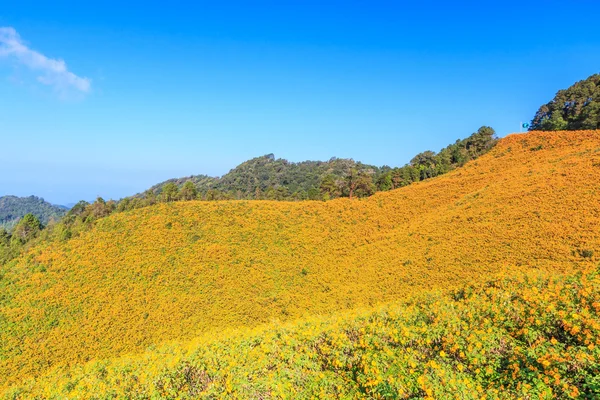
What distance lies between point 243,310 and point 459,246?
11.5m

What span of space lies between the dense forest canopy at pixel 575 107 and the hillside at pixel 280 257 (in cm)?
1060

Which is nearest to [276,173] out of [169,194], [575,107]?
[169,194]

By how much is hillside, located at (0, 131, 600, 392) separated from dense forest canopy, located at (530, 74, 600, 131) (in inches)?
417

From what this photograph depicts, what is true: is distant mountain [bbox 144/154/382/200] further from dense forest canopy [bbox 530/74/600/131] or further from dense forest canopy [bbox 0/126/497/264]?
dense forest canopy [bbox 530/74/600/131]

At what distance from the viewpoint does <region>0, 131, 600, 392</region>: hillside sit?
14625mm

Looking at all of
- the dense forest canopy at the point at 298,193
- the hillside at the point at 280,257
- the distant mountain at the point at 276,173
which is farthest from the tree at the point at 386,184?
the distant mountain at the point at 276,173

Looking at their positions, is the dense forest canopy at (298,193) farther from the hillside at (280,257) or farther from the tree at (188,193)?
the hillside at (280,257)

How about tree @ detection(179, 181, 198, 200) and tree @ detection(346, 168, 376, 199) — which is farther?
tree @ detection(179, 181, 198, 200)

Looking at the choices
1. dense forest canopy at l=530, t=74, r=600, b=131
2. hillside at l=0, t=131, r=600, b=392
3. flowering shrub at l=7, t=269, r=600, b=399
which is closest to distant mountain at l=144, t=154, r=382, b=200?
dense forest canopy at l=530, t=74, r=600, b=131

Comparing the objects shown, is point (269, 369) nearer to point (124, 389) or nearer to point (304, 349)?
point (304, 349)

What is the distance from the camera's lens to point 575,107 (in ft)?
136

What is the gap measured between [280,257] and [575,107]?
1780 inches

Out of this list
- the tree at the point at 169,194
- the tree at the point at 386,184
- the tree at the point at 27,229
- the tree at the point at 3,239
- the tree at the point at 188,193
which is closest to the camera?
the tree at the point at 3,239

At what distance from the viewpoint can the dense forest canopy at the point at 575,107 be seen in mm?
34381
